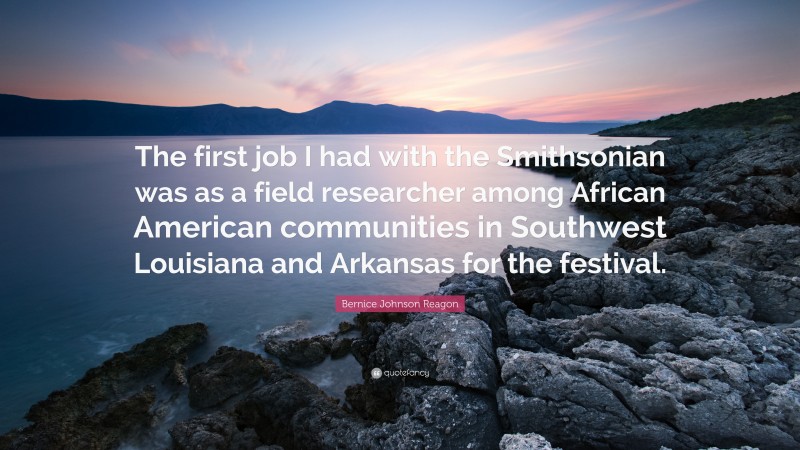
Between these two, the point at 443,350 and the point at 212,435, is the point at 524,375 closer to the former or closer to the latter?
the point at 443,350

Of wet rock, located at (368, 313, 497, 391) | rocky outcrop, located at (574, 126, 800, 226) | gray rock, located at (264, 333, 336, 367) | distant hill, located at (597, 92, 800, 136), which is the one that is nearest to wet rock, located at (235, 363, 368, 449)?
wet rock, located at (368, 313, 497, 391)

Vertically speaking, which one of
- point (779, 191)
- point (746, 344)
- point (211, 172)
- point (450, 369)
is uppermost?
point (211, 172)

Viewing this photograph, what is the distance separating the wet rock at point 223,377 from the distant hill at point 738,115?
8627 centimetres

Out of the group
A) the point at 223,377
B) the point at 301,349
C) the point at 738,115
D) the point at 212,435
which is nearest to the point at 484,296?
the point at 301,349

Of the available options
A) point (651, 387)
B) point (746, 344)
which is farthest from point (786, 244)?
point (651, 387)

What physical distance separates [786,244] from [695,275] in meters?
3.72

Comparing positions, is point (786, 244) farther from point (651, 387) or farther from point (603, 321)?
point (651, 387)

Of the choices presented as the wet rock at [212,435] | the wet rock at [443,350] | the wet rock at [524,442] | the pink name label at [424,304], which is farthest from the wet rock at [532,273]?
the wet rock at [212,435]

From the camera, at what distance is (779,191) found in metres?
16.5

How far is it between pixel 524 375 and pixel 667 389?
2.01 metres

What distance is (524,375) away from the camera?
6.07m

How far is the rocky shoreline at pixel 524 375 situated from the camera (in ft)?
17.6

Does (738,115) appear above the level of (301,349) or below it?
above

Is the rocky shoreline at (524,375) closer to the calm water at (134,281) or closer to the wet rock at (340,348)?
the wet rock at (340,348)
